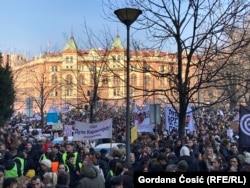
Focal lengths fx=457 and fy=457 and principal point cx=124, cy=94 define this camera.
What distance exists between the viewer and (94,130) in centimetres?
1339

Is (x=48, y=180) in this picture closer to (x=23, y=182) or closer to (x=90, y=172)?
(x=23, y=182)

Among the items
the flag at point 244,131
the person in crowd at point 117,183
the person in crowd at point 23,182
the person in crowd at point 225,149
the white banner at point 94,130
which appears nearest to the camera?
the person in crowd at point 117,183

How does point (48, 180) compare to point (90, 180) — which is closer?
point (90, 180)

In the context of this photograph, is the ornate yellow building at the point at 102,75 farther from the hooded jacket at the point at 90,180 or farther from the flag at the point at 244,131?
the hooded jacket at the point at 90,180

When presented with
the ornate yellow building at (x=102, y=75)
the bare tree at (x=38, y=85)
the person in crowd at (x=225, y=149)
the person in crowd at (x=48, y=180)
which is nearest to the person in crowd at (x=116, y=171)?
the person in crowd at (x=48, y=180)

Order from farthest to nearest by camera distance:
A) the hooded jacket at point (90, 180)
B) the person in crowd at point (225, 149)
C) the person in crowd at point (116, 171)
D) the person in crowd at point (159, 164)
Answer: the person in crowd at point (225, 149), the person in crowd at point (159, 164), the person in crowd at point (116, 171), the hooded jacket at point (90, 180)

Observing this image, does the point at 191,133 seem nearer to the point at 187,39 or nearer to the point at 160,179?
the point at 187,39

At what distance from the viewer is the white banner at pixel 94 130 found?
1305cm

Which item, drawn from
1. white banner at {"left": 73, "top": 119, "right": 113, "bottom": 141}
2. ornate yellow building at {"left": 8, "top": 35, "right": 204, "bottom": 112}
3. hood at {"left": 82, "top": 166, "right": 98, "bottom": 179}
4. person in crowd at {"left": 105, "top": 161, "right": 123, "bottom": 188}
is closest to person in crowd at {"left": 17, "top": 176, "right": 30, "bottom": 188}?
hood at {"left": 82, "top": 166, "right": 98, "bottom": 179}

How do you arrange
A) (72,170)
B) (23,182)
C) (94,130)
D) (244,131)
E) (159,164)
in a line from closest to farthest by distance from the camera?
(23,182)
(159,164)
(72,170)
(244,131)
(94,130)

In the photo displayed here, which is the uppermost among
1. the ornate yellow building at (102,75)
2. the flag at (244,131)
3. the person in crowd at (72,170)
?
the ornate yellow building at (102,75)

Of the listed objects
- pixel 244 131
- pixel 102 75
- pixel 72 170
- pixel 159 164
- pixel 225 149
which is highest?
pixel 102 75

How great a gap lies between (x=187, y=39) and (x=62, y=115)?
99.7 feet

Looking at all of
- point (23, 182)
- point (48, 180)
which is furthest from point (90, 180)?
point (23, 182)
